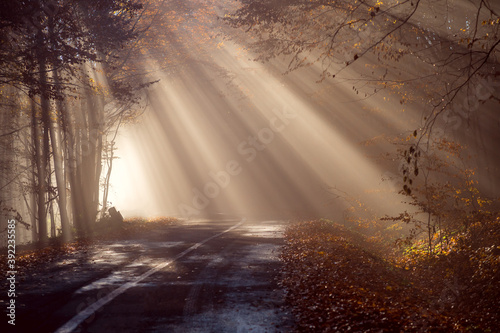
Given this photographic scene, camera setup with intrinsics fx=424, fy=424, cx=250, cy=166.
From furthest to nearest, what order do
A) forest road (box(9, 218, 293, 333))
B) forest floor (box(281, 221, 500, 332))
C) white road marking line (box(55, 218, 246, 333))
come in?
forest floor (box(281, 221, 500, 332)) < forest road (box(9, 218, 293, 333)) < white road marking line (box(55, 218, 246, 333))

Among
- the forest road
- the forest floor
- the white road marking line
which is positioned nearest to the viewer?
the white road marking line

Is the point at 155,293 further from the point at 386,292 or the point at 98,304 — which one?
the point at 386,292

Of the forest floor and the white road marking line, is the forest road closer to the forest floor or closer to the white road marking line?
the white road marking line

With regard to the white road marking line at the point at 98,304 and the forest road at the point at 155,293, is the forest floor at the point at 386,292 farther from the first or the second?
the white road marking line at the point at 98,304

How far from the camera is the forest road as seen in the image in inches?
223

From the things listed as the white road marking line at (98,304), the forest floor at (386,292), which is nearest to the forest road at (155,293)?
the white road marking line at (98,304)

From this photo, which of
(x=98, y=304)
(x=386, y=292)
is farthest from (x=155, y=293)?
(x=386, y=292)

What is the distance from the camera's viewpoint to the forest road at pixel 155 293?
5.66 metres

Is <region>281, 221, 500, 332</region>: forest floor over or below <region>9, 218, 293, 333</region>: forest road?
below

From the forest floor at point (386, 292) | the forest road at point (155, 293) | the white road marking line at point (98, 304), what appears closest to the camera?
the white road marking line at point (98, 304)

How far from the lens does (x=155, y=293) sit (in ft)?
23.8

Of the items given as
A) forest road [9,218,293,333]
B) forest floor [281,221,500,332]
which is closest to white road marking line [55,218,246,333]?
forest road [9,218,293,333]

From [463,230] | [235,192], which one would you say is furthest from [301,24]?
[235,192]

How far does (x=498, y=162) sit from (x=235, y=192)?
35690 millimetres
